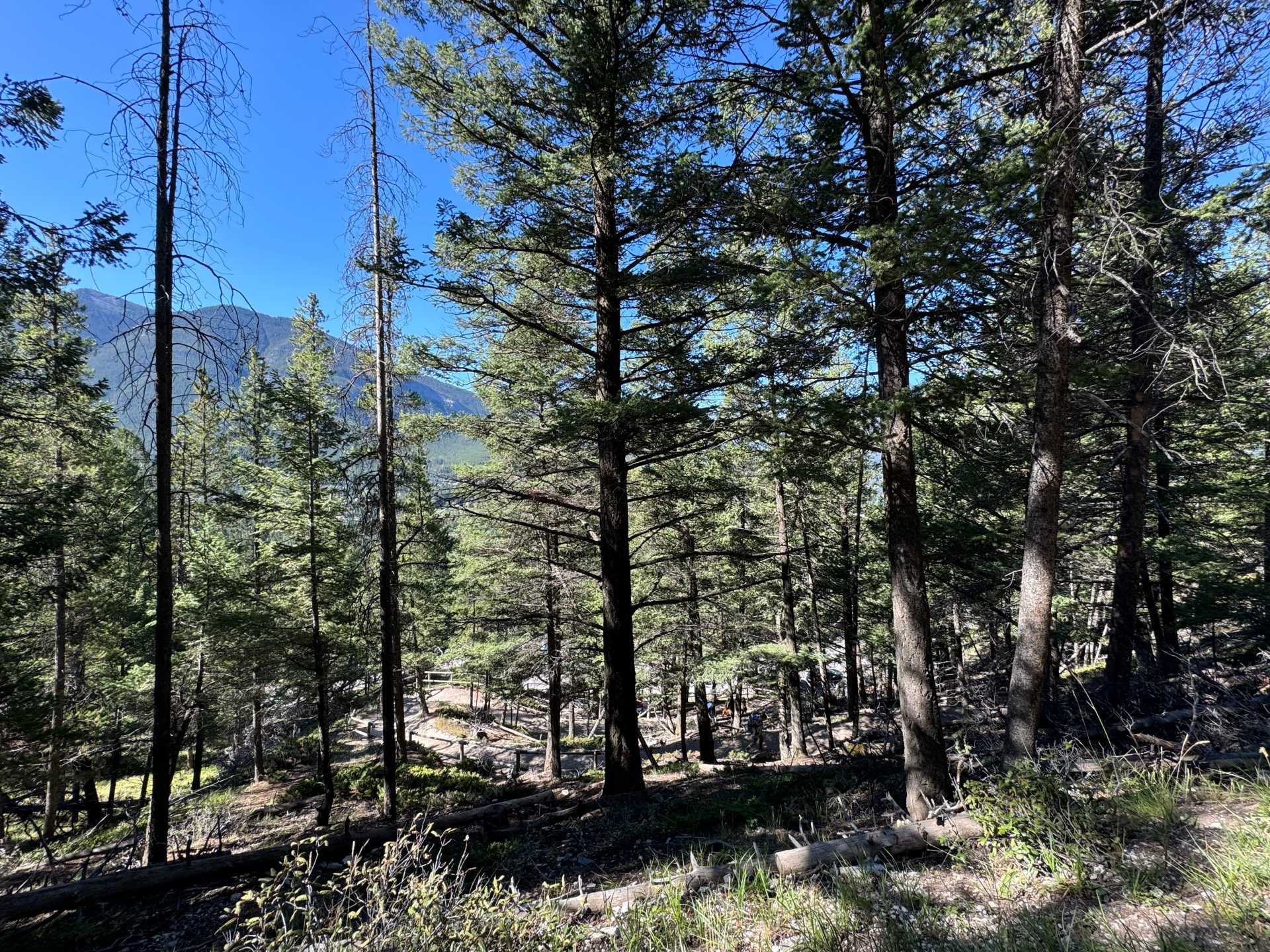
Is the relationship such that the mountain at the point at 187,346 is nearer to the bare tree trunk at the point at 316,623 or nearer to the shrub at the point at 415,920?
the shrub at the point at 415,920

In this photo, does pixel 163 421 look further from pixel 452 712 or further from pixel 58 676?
pixel 452 712

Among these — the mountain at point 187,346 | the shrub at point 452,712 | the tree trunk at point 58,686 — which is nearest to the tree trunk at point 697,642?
the mountain at point 187,346

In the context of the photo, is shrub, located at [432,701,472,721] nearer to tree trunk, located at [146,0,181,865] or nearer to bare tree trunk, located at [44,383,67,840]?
bare tree trunk, located at [44,383,67,840]

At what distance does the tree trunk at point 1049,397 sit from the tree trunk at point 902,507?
2.72ft

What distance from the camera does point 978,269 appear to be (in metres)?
5.23

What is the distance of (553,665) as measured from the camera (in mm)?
13031

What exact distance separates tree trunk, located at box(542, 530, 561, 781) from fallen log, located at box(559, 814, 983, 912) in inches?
312

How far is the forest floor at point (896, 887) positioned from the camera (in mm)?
3027

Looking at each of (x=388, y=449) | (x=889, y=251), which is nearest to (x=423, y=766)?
(x=388, y=449)

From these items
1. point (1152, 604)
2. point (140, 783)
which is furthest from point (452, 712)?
point (1152, 604)

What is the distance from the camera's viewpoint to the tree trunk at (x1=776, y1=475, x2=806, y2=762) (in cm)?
1383

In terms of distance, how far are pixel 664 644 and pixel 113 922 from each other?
10559 millimetres

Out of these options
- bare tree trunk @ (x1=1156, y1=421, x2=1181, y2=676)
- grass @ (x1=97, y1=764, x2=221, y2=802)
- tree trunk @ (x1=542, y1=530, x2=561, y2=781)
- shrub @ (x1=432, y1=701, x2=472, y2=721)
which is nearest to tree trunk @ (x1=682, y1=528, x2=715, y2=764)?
tree trunk @ (x1=542, y1=530, x2=561, y2=781)

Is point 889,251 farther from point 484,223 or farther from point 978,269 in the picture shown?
point 484,223
